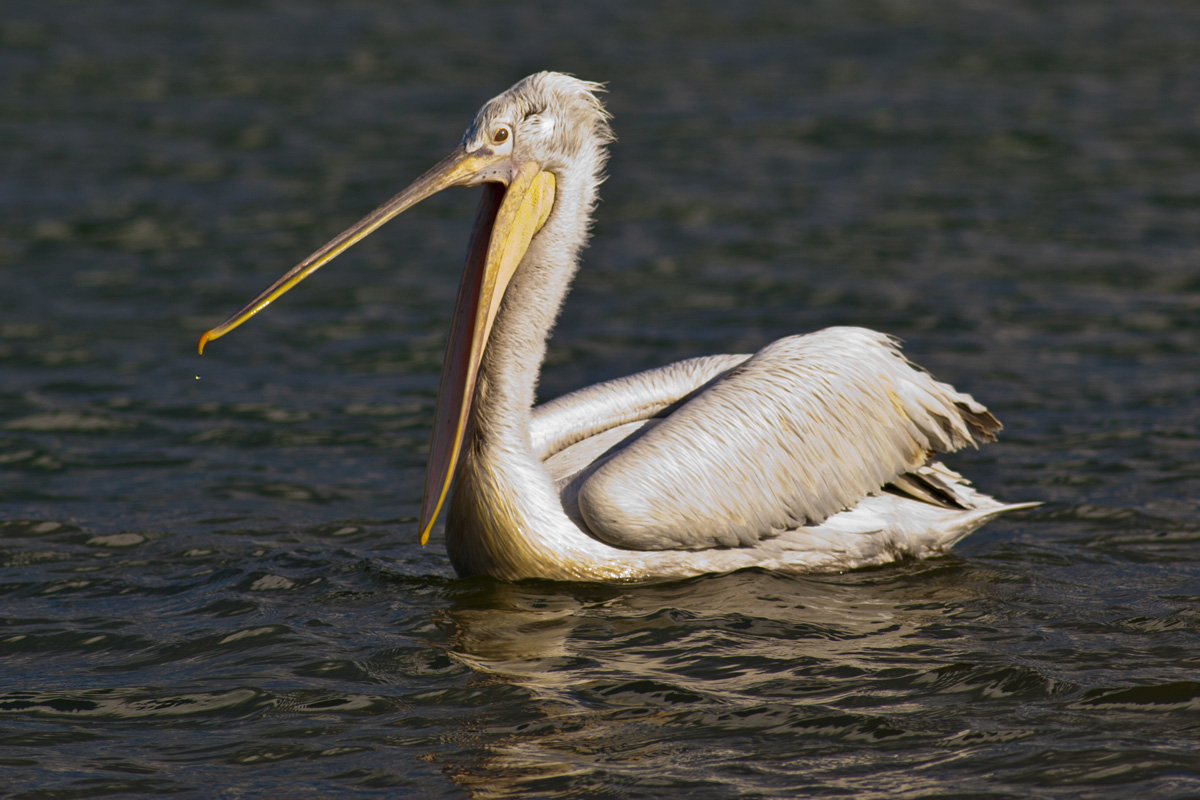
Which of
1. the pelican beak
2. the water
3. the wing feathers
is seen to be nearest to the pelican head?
the pelican beak

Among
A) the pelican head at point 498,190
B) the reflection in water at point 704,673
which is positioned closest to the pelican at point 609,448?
the pelican head at point 498,190

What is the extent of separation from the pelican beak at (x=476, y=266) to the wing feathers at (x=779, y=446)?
44cm

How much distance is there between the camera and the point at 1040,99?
11.0 metres

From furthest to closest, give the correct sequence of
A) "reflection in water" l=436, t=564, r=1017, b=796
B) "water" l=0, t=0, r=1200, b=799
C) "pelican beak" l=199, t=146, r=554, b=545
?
"pelican beak" l=199, t=146, r=554, b=545, "water" l=0, t=0, r=1200, b=799, "reflection in water" l=436, t=564, r=1017, b=796

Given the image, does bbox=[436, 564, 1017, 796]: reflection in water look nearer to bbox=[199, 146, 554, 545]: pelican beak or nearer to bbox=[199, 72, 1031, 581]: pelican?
bbox=[199, 72, 1031, 581]: pelican

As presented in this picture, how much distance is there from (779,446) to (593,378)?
2310 millimetres

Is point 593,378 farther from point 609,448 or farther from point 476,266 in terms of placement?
point 476,266

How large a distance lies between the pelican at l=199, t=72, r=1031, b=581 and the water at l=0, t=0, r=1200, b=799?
0.16 metres

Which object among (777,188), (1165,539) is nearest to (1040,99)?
(777,188)

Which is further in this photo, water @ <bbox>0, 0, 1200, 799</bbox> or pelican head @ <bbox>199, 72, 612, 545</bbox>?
pelican head @ <bbox>199, 72, 612, 545</bbox>

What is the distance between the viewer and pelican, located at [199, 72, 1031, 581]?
4539 millimetres

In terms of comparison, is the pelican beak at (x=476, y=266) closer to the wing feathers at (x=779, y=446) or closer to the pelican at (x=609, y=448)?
the pelican at (x=609, y=448)

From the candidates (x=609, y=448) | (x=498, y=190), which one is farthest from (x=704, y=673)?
(x=498, y=190)

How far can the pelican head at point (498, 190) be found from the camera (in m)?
4.50
